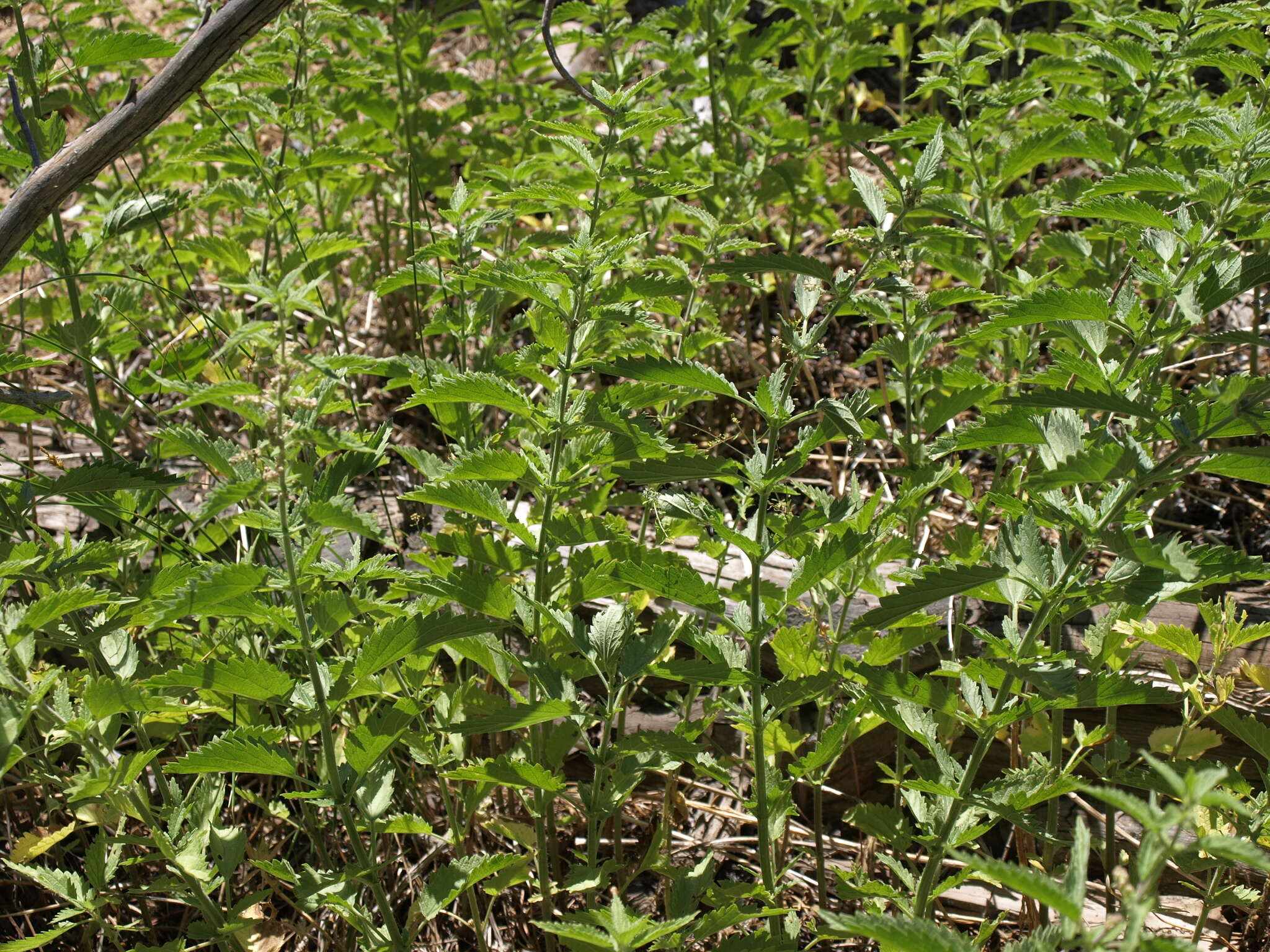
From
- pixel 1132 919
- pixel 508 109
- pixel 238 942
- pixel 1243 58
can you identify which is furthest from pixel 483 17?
pixel 1132 919

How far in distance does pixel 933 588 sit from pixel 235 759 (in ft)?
3.77

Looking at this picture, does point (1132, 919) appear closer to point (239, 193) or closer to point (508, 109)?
point (239, 193)

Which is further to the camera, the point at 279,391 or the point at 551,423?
the point at 551,423

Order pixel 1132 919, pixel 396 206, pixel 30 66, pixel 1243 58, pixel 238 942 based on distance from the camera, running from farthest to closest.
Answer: pixel 396 206, pixel 30 66, pixel 1243 58, pixel 238 942, pixel 1132 919

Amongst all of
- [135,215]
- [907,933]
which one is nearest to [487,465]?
[907,933]

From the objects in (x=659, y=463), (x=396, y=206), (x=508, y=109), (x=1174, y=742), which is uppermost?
(x=508, y=109)

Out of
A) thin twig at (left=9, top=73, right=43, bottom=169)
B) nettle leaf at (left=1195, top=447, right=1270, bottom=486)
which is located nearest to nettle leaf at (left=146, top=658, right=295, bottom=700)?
thin twig at (left=9, top=73, right=43, bottom=169)

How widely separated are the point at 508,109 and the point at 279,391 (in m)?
2.32

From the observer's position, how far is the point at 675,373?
1.62m

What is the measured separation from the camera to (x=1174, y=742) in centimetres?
203

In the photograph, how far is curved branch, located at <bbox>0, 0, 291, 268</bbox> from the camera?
1821 mm

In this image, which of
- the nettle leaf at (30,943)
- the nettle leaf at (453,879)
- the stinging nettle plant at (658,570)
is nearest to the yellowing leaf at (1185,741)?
the stinging nettle plant at (658,570)

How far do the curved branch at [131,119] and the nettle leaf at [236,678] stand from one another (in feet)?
2.79

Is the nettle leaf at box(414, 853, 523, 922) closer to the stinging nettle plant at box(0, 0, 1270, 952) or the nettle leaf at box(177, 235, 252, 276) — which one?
the stinging nettle plant at box(0, 0, 1270, 952)
